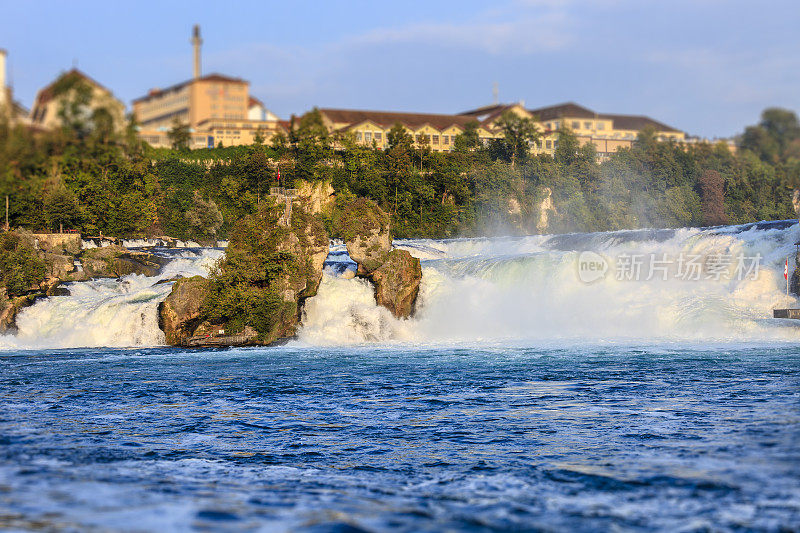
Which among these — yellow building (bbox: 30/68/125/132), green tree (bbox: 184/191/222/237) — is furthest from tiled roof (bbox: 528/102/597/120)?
yellow building (bbox: 30/68/125/132)

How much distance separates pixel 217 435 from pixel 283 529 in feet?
22.3

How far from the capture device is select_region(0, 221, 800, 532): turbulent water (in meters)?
9.73

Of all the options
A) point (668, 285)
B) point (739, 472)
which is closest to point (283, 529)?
point (739, 472)

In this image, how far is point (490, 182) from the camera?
8144cm

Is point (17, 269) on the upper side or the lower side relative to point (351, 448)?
upper

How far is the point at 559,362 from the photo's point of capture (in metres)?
26.0

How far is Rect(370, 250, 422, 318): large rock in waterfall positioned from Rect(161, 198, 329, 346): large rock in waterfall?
11.6ft

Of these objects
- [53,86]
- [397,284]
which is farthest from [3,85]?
[397,284]

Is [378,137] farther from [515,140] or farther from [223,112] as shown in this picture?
[223,112]

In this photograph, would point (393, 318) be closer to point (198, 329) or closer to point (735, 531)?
point (198, 329)

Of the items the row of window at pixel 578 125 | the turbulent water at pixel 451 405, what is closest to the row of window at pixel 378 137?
the row of window at pixel 578 125

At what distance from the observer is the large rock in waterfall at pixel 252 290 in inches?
1282

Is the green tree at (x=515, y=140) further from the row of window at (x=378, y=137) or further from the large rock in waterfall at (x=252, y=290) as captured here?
the large rock in waterfall at (x=252, y=290)

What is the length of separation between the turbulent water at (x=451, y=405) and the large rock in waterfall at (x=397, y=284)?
1.73ft
